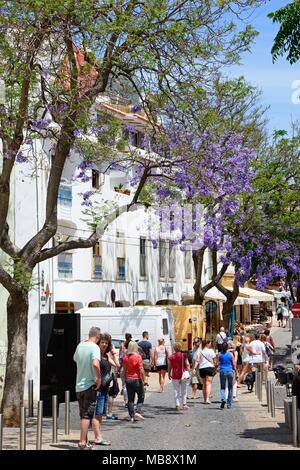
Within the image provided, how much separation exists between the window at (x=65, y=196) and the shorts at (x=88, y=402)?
2646 centimetres

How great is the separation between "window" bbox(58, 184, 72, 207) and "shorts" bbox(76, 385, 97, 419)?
26.5m

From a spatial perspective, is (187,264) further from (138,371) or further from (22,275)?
(22,275)

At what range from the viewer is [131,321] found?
120 ft

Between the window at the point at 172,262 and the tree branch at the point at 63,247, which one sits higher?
the window at the point at 172,262

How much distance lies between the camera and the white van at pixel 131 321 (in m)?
36.5

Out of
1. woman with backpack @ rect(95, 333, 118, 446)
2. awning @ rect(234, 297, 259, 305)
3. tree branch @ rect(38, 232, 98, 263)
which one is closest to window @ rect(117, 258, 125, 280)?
awning @ rect(234, 297, 259, 305)

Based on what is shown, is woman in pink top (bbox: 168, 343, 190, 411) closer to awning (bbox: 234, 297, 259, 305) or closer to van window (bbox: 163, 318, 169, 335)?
van window (bbox: 163, 318, 169, 335)

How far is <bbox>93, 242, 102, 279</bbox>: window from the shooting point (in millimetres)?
45438

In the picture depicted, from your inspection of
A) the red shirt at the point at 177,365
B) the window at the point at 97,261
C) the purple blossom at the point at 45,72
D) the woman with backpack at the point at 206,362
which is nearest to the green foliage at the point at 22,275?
the purple blossom at the point at 45,72

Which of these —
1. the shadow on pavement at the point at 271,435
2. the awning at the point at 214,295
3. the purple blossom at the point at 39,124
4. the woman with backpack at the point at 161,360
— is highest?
the purple blossom at the point at 39,124

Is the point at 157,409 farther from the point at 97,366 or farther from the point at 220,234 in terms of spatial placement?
the point at 220,234

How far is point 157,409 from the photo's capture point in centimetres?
2431

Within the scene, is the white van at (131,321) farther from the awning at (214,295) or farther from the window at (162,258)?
the awning at (214,295)

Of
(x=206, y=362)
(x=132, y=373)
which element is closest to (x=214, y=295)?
(x=206, y=362)
